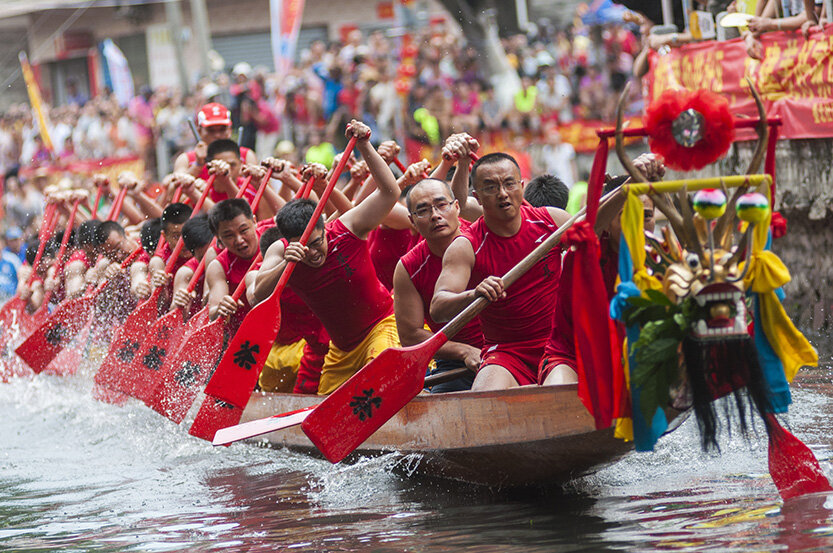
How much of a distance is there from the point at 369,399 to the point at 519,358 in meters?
0.76

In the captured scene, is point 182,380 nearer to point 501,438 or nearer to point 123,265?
point 123,265

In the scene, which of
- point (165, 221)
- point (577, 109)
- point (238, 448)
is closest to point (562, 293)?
point (238, 448)

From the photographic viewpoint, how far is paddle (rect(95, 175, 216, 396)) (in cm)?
833

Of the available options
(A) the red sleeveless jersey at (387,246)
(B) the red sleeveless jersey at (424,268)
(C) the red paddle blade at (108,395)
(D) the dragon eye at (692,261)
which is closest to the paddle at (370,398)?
(B) the red sleeveless jersey at (424,268)

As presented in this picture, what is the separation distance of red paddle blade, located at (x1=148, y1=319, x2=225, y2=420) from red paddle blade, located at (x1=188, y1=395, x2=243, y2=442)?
0.65 meters

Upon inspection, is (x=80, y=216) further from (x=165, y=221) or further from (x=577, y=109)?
(x=577, y=109)

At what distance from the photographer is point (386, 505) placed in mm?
5805

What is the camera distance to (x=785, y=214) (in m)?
10.2

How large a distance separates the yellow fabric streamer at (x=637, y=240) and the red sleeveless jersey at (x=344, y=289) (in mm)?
2490

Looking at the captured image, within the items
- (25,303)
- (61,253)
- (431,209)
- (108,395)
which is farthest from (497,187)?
(25,303)

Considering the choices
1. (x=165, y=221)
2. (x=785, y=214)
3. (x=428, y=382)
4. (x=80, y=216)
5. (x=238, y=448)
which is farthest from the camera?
(x=80, y=216)

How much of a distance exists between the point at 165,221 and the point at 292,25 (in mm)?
10213

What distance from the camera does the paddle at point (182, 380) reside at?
7.68 meters

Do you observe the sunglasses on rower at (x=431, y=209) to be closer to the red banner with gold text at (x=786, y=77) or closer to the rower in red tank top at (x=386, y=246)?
the rower in red tank top at (x=386, y=246)
